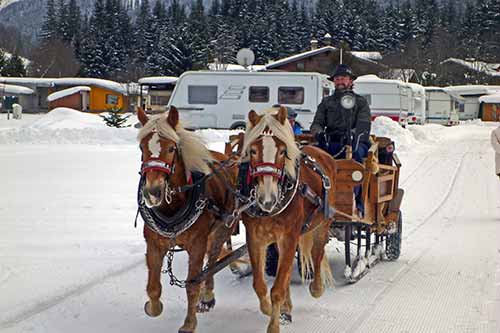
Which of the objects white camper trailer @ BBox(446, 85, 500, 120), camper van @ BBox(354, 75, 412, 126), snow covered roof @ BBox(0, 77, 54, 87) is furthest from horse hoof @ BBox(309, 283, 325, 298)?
white camper trailer @ BBox(446, 85, 500, 120)

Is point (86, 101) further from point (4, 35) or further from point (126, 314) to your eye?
point (126, 314)

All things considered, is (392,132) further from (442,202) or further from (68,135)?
(442,202)

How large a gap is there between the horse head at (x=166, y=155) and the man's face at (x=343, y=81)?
2.52 meters

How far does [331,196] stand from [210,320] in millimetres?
1605

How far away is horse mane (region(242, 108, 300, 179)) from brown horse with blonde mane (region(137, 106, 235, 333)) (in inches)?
18.1

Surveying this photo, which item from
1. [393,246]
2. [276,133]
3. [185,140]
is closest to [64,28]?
[393,246]

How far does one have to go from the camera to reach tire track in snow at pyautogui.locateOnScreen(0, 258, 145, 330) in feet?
17.3

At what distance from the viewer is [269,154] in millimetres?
4840

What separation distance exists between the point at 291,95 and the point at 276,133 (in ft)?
67.8

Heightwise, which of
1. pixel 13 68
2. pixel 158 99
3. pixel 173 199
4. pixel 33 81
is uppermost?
pixel 13 68

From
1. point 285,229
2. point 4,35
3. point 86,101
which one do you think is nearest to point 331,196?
point 285,229

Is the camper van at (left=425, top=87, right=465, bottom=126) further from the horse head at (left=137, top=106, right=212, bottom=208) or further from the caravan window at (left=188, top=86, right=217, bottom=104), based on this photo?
the horse head at (left=137, top=106, right=212, bottom=208)

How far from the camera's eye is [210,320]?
5.58 meters

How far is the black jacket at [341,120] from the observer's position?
23.8 ft
